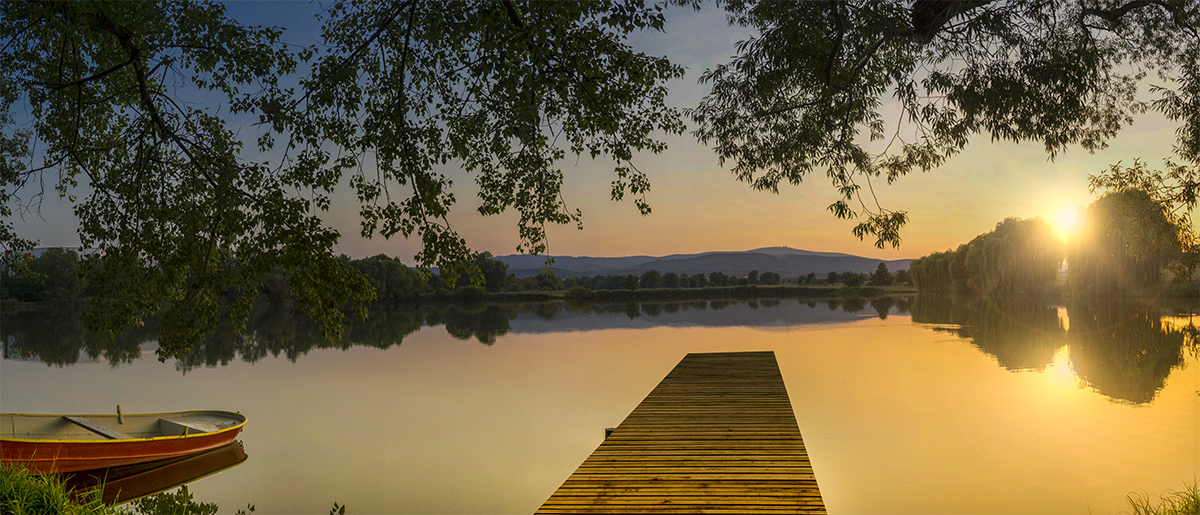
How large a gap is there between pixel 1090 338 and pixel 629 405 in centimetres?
1798

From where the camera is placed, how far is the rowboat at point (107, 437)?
887cm

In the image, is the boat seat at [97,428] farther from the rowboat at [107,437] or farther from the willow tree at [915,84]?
the willow tree at [915,84]

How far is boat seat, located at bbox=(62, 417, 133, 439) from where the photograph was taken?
9719 mm

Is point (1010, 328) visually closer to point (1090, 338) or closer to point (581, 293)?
point (1090, 338)

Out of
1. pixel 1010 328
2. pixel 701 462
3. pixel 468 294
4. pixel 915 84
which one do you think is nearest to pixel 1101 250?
pixel 1010 328

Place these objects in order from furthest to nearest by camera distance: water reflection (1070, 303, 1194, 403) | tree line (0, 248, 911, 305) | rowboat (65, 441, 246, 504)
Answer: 1. tree line (0, 248, 911, 305)
2. water reflection (1070, 303, 1194, 403)
3. rowboat (65, 441, 246, 504)

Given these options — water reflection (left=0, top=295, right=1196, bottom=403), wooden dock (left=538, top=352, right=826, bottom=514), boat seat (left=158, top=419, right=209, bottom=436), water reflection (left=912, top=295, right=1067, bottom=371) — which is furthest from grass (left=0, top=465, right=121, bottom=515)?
water reflection (left=912, top=295, right=1067, bottom=371)

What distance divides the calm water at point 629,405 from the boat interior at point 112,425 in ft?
2.74

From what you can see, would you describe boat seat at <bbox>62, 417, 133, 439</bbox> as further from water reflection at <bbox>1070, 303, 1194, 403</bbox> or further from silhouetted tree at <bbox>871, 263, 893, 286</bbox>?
silhouetted tree at <bbox>871, 263, 893, 286</bbox>

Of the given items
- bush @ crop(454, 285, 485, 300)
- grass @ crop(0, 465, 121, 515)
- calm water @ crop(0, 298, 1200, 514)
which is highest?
bush @ crop(454, 285, 485, 300)

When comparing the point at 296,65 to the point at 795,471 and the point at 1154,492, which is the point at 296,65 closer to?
the point at 795,471

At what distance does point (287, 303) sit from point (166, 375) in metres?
46.5

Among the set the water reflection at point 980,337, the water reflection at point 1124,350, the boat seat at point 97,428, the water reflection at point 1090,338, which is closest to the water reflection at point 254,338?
the water reflection at point 980,337

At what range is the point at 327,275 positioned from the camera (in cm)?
586
